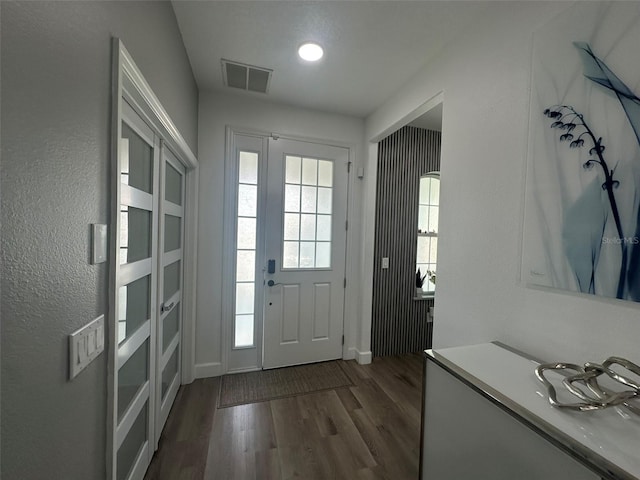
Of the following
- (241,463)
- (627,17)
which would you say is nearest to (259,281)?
(241,463)

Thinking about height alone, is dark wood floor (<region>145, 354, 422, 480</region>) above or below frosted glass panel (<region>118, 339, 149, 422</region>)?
below

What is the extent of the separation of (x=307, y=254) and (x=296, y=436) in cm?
150

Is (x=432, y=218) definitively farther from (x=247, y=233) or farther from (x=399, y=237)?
(x=247, y=233)

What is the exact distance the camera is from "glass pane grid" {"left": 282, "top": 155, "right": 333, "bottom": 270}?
2.63 meters

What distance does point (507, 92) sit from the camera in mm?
1287

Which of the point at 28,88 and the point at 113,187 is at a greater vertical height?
the point at 28,88

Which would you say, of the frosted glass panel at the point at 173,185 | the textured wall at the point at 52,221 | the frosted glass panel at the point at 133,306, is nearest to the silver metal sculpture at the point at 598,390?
the textured wall at the point at 52,221

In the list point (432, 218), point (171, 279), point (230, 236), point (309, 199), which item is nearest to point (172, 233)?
point (171, 279)

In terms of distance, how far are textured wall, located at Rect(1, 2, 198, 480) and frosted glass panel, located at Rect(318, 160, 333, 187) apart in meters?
1.92

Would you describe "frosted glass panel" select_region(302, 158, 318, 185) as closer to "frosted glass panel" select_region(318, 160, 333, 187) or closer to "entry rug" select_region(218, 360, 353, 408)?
"frosted glass panel" select_region(318, 160, 333, 187)

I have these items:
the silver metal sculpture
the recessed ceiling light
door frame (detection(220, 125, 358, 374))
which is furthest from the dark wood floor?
the recessed ceiling light

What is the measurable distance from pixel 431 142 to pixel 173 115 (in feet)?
8.79

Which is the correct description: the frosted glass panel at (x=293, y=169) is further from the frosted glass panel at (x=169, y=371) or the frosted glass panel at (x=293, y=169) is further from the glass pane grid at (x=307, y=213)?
the frosted glass panel at (x=169, y=371)

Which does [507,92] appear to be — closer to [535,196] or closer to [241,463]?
[535,196]
